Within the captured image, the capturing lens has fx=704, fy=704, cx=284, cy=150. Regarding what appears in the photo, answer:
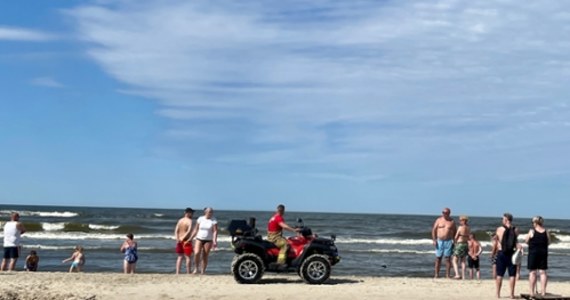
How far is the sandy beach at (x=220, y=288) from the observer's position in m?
12.1

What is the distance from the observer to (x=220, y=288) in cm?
1284

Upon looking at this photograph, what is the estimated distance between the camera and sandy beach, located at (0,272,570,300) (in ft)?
39.6

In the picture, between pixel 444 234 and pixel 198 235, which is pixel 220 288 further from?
pixel 444 234

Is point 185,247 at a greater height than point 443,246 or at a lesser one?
lesser

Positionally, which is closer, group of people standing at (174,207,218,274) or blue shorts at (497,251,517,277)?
blue shorts at (497,251,517,277)

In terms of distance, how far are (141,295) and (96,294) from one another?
78cm

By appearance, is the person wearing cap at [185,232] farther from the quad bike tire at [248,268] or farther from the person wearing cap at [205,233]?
the quad bike tire at [248,268]

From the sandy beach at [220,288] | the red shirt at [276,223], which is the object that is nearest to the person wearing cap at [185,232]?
the sandy beach at [220,288]

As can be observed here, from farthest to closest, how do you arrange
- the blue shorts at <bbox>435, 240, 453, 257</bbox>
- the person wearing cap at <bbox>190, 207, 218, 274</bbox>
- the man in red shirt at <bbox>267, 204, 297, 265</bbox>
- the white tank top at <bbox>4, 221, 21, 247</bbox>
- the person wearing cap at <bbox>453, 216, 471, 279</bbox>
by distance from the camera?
the person wearing cap at <bbox>453, 216, 471, 279</bbox>
the white tank top at <bbox>4, 221, 21, 247</bbox>
the blue shorts at <bbox>435, 240, 453, 257</bbox>
the person wearing cap at <bbox>190, 207, 218, 274</bbox>
the man in red shirt at <bbox>267, 204, 297, 265</bbox>

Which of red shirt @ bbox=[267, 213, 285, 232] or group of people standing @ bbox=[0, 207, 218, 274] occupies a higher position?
red shirt @ bbox=[267, 213, 285, 232]

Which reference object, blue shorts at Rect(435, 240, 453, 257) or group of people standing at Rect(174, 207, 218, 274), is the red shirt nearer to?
group of people standing at Rect(174, 207, 218, 274)

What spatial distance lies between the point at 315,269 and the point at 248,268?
4.13 ft

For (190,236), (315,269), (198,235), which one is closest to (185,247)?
(190,236)

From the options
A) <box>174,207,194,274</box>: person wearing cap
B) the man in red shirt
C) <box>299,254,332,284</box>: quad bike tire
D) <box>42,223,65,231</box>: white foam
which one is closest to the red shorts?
<box>174,207,194,274</box>: person wearing cap
